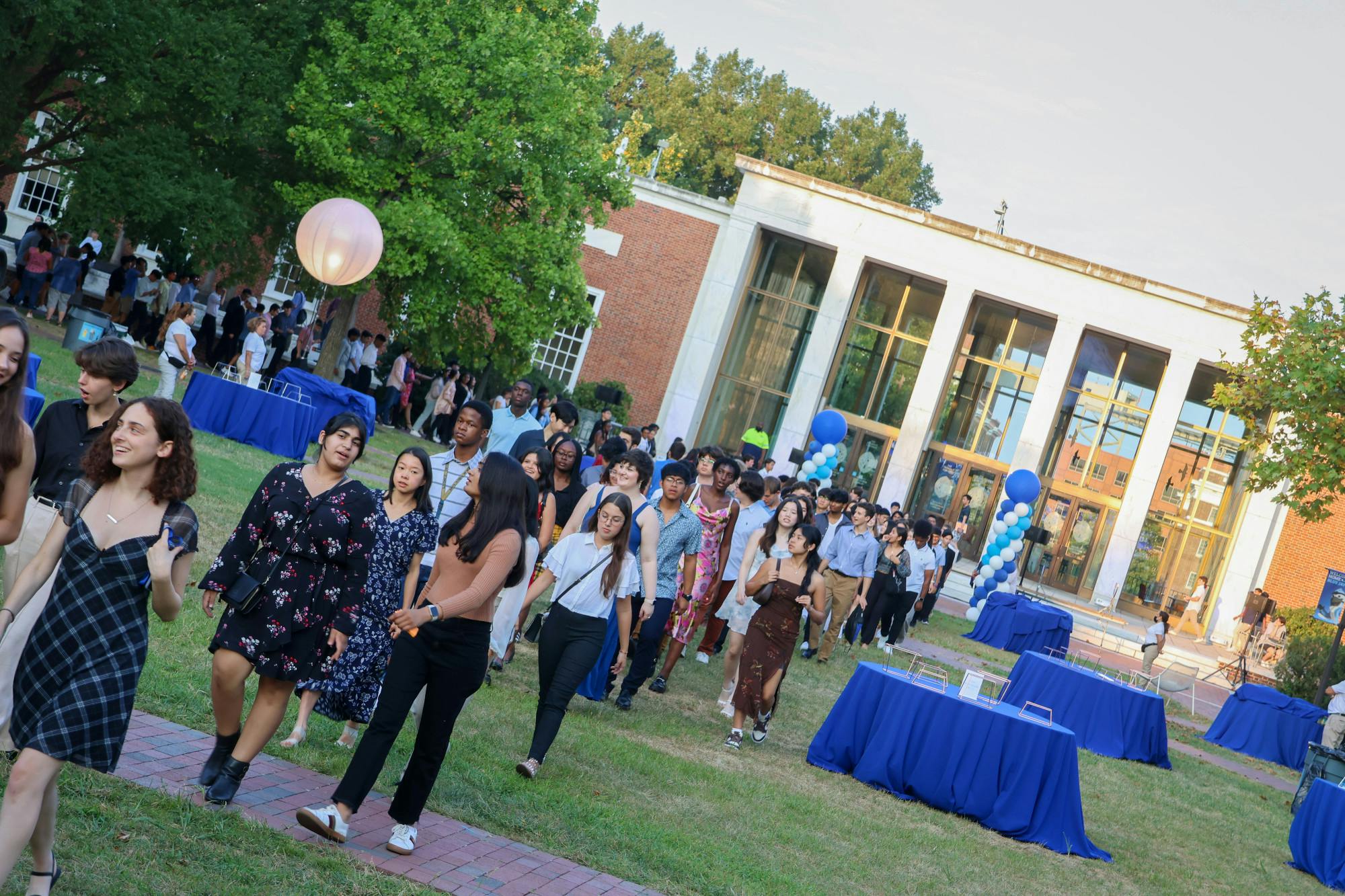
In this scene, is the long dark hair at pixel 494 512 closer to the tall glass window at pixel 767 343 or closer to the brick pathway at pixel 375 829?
the brick pathway at pixel 375 829

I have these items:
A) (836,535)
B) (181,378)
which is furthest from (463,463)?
(181,378)

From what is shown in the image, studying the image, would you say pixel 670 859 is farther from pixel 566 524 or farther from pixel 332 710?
pixel 566 524

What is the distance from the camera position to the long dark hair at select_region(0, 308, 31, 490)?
423cm

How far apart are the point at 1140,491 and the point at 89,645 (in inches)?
1290

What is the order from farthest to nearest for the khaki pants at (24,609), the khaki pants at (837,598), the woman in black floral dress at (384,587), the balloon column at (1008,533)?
the balloon column at (1008,533) < the khaki pants at (837,598) < the woman in black floral dress at (384,587) < the khaki pants at (24,609)

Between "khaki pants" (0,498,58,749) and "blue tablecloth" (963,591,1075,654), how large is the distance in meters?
20.0

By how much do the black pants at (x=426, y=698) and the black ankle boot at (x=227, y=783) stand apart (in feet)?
1.42

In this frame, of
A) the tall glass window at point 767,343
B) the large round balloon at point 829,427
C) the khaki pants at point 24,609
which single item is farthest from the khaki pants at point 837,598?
the tall glass window at point 767,343

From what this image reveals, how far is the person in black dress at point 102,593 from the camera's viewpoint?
4.02 metres

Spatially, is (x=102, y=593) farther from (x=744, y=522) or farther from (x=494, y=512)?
(x=744, y=522)

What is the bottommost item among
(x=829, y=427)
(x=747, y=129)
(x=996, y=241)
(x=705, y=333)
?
(x=829, y=427)

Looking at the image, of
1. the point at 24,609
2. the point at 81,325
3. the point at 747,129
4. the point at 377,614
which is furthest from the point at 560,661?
the point at 747,129

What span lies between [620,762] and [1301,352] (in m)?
15.4

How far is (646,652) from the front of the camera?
9938mm
